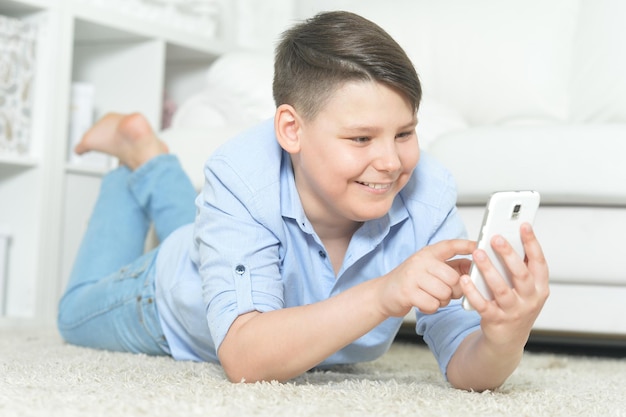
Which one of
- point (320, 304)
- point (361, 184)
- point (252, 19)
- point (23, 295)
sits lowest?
point (23, 295)

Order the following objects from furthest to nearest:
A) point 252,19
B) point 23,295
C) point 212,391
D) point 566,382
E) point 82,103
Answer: point 252,19 < point 82,103 < point 23,295 < point 566,382 < point 212,391

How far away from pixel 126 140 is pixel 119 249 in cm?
22

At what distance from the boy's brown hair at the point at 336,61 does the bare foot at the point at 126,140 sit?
0.59 metres

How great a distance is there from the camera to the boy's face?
947mm

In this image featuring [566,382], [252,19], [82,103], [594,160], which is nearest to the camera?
[566,382]

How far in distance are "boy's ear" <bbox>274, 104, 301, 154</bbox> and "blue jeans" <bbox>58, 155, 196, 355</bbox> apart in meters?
0.40

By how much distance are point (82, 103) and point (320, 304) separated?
1.47 m

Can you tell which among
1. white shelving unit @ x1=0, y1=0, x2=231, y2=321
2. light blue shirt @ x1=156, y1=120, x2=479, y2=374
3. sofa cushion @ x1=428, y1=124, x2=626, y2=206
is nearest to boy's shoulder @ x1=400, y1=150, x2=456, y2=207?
light blue shirt @ x1=156, y1=120, x2=479, y2=374

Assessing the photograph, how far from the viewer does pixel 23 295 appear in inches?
79.1

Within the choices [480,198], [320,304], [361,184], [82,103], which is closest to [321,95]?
[361,184]

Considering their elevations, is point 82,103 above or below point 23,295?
above

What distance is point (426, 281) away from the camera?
85 centimetres

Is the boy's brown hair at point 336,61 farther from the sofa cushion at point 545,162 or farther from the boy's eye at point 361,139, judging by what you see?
the sofa cushion at point 545,162

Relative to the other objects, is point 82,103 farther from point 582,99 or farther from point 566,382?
point 566,382
